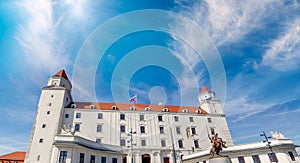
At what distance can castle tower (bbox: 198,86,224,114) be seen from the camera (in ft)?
152

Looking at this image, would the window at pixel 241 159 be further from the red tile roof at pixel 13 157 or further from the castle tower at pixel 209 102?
the red tile roof at pixel 13 157

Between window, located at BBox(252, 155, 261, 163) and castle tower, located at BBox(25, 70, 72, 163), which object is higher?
castle tower, located at BBox(25, 70, 72, 163)

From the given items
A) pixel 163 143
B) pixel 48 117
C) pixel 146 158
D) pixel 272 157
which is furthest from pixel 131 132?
pixel 272 157

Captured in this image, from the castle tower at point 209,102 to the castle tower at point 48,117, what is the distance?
3639 centimetres

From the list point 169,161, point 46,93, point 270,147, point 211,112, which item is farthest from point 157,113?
point 46,93

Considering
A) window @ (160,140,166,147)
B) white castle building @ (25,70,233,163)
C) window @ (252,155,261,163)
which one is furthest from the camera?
window @ (160,140,166,147)

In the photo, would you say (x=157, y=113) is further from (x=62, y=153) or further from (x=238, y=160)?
(x=62, y=153)

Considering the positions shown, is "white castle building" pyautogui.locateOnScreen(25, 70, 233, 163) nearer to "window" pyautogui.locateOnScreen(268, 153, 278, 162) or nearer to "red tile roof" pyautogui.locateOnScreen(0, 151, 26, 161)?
"red tile roof" pyautogui.locateOnScreen(0, 151, 26, 161)

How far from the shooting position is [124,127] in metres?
38.8

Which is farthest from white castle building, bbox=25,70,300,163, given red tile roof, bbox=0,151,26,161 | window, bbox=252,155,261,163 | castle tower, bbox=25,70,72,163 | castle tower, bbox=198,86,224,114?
red tile roof, bbox=0,151,26,161

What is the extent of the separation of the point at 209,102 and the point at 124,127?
977 inches

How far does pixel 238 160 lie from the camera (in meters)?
30.3

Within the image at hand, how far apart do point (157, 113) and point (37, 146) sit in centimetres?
2573

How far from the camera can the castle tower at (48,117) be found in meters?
30.5
